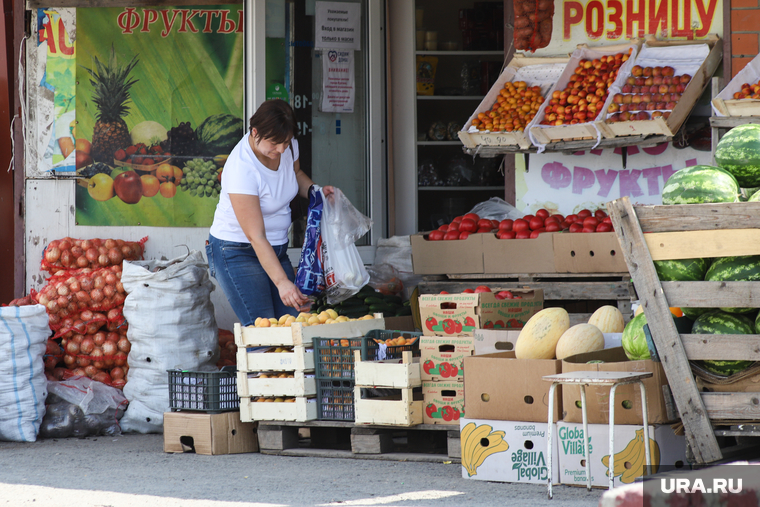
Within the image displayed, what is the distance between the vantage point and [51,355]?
6.12 metres

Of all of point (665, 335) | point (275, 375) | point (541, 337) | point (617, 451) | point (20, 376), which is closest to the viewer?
point (665, 335)

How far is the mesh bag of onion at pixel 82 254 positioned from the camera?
652cm

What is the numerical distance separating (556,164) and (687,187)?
3346 mm

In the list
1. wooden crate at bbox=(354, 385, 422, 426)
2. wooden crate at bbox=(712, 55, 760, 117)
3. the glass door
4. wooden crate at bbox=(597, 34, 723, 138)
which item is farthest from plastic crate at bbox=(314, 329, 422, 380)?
wooden crate at bbox=(712, 55, 760, 117)

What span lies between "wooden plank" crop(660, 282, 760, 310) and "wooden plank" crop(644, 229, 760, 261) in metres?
0.12

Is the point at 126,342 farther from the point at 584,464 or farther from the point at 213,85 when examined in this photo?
the point at 584,464

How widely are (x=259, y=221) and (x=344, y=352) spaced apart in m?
0.87

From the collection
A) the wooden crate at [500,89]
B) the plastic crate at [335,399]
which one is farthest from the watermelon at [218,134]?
the plastic crate at [335,399]

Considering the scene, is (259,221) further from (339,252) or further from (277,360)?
(277,360)

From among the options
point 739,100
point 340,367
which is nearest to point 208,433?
point 340,367

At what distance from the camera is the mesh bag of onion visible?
652cm

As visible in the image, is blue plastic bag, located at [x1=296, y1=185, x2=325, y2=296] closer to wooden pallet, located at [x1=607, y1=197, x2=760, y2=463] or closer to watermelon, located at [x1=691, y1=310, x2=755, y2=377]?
wooden pallet, located at [x1=607, y1=197, x2=760, y2=463]

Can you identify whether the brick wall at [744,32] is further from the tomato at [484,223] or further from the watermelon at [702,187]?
the watermelon at [702,187]

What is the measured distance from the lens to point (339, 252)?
217 inches
